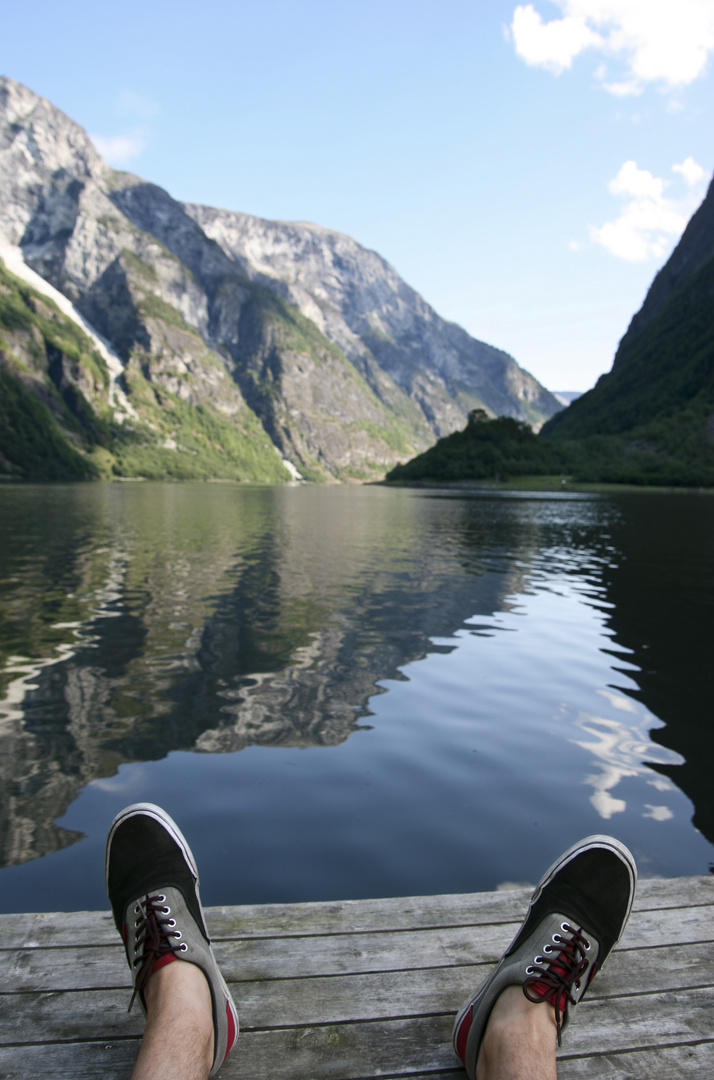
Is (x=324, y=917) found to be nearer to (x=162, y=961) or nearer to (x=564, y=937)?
(x=162, y=961)

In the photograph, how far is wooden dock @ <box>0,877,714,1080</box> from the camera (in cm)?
292

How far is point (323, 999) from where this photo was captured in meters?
3.24

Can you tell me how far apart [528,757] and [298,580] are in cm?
1459

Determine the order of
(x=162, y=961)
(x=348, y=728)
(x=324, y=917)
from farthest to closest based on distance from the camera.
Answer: (x=348, y=728) → (x=324, y=917) → (x=162, y=961)

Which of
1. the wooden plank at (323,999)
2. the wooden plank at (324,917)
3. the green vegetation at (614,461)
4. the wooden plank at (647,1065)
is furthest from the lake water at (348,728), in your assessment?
the green vegetation at (614,461)

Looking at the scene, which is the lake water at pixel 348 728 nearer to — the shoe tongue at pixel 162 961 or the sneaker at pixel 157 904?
the sneaker at pixel 157 904

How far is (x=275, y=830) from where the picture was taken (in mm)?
6414

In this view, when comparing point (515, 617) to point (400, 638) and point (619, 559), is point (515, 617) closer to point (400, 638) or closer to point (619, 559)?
point (400, 638)

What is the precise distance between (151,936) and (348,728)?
20.4 ft

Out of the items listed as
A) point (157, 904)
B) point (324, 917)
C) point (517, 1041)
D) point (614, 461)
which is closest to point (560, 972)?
point (517, 1041)

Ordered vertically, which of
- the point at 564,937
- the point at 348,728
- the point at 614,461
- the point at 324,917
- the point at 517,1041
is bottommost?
the point at 348,728

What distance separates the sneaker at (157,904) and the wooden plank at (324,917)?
0.49 m

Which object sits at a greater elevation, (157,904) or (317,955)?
(157,904)

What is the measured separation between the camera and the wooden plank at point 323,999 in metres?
3.05
